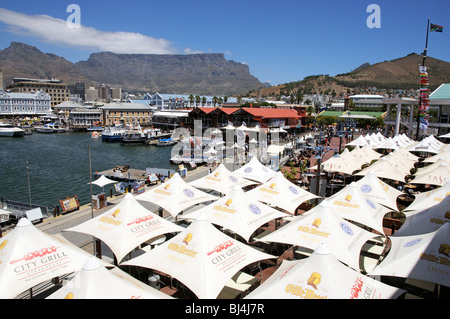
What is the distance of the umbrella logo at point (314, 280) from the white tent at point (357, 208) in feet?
17.2

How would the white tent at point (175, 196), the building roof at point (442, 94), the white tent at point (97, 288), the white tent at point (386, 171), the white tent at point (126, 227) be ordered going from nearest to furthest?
1. the white tent at point (97, 288)
2. the white tent at point (126, 227)
3. the white tent at point (175, 196)
4. the white tent at point (386, 171)
5. the building roof at point (442, 94)

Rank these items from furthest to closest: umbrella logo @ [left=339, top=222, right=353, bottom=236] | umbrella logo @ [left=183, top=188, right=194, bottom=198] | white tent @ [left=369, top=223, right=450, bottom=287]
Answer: umbrella logo @ [left=183, top=188, right=194, bottom=198]
umbrella logo @ [left=339, top=222, right=353, bottom=236]
white tent @ [left=369, top=223, right=450, bottom=287]

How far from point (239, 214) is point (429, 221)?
5.78 meters

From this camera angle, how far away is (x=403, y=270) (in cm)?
667

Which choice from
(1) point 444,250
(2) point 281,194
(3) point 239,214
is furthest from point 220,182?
(1) point 444,250

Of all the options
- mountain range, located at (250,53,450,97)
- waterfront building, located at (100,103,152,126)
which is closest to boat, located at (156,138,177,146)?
waterfront building, located at (100,103,152,126)

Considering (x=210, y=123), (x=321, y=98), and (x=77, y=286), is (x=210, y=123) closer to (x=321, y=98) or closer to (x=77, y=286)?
(x=77, y=286)

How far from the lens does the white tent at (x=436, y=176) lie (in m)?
15.1

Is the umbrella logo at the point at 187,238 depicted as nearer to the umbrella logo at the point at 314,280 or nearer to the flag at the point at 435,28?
the umbrella logo at the point at 314,280

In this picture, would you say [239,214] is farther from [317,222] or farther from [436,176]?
[436,176]

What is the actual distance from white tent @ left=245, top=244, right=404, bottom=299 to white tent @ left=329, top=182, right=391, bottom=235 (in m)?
4.57

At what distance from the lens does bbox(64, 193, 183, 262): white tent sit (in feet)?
29.5

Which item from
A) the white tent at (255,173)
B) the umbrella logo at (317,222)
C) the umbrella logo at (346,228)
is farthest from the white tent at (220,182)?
the umbrella logo at (346,228)

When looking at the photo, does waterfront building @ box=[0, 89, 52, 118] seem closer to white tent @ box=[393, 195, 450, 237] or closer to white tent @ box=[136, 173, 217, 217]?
white tent @ box=[136, 173, 217, 217]
